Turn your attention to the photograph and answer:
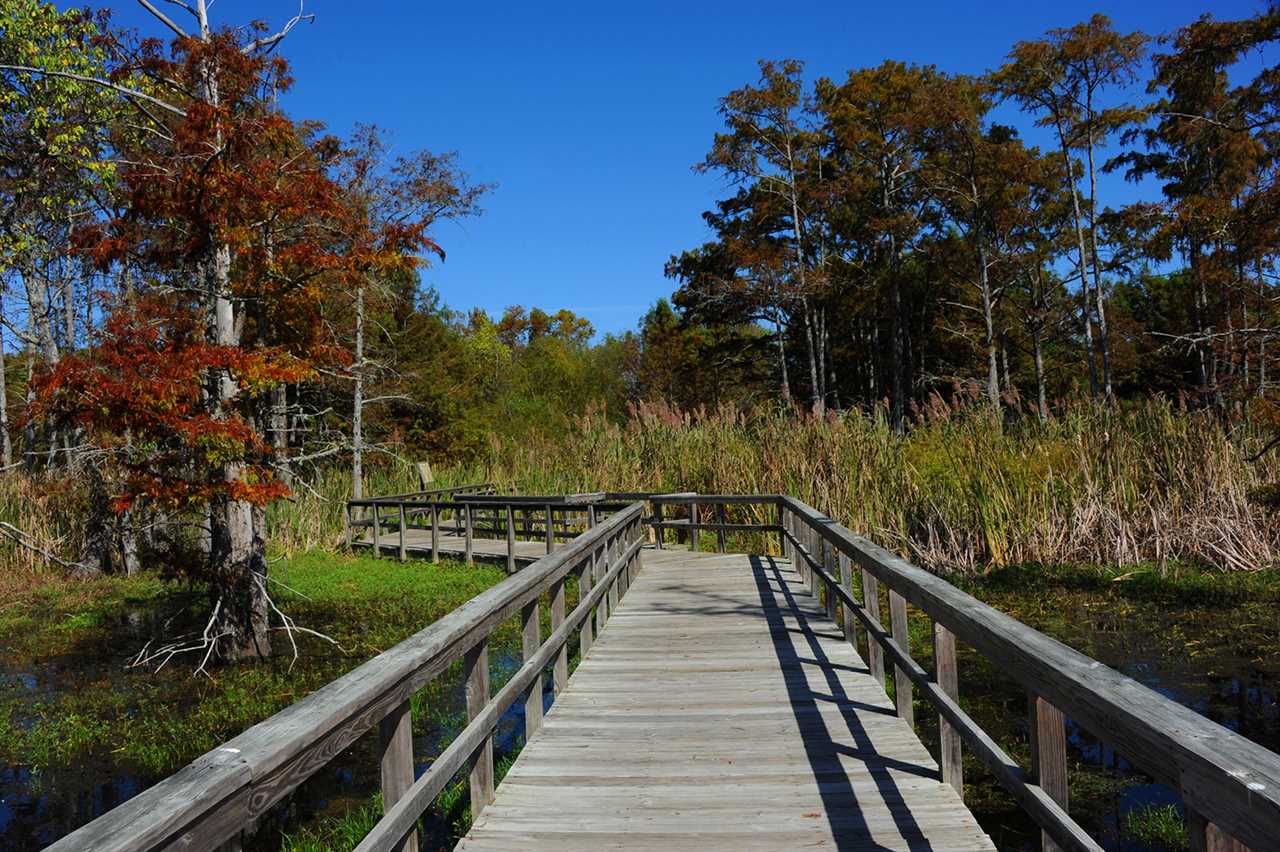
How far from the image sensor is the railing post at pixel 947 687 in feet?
11.4

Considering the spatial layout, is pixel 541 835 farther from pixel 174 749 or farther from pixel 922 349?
pixel 922 349

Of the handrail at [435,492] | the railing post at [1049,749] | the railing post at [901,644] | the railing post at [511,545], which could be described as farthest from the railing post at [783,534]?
the handrail at [435,492]

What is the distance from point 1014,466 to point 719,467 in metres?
4.42

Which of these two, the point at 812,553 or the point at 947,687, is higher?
the point at 812,553

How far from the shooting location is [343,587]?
13055 millimetres

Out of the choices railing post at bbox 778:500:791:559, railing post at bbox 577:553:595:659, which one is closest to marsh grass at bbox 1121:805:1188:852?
railing post at bbox 577:553:595:659

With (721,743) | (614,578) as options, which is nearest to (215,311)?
(614,578)

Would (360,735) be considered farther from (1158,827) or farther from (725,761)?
(1158,827)

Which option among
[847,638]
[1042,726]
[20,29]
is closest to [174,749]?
[847,638]

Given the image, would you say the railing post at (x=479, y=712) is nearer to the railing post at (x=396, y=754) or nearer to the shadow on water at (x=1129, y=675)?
the railing post at (x=396, y=754)

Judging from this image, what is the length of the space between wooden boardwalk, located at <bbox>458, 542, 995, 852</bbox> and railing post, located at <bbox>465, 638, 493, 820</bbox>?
0.07 m

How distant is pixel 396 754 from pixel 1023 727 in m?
5.03

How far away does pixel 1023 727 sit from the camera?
6.04 metres

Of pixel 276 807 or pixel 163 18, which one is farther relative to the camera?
pixel 163 18
